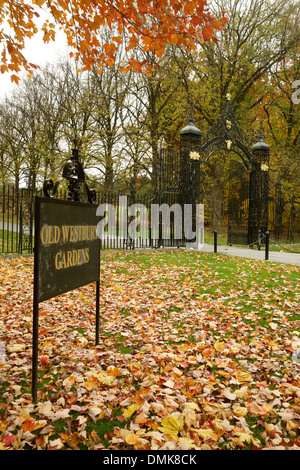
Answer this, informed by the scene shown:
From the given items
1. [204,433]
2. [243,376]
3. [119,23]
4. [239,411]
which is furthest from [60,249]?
[119,23]

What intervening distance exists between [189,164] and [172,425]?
1177cm

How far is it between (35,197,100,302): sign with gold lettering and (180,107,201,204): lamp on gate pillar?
990cm

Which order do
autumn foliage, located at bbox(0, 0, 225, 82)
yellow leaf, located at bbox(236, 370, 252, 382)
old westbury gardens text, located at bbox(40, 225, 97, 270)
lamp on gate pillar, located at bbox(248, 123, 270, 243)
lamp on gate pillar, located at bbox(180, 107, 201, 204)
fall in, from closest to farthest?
1. old westbury gardens text, located at bbox(40, 225, 97, 270)
2. yellow leaf, located at bbox(236, 370, 252, 382)
3. autumn foliage, located at bbox(0, 0, 225, 82)
4. lamp on gate pillar, located at bbox(180, 107, 201, 204)
5. lamp on gate pillar, located at bbox(248, 123, 270, 243)

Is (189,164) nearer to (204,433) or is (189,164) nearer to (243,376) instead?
(243,376)

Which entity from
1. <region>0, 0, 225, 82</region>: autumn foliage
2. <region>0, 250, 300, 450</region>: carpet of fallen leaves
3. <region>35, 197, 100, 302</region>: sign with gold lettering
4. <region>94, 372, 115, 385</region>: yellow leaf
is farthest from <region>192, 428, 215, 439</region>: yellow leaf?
<region>0, 0, 225, 82</region>: autumn foliage

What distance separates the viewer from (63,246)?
2867 millimetres

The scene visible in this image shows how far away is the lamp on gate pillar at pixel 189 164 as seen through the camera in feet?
42.9

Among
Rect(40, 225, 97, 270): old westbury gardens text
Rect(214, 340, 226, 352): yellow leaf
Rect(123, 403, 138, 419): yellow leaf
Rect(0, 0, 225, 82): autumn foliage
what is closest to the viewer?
Rect(123, 403, 138, 419): yellow leaf

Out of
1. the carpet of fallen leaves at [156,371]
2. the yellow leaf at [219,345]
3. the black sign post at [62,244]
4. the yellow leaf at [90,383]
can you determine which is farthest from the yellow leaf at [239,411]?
the black sign post at [62,244]

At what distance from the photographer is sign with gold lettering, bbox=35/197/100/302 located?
2.51 metres

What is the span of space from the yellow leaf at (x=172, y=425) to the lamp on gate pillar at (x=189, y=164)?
11.2m

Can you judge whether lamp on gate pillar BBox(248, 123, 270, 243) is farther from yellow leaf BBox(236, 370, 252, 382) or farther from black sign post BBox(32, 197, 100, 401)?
black sign post BBox(32, 197, 100, 401)

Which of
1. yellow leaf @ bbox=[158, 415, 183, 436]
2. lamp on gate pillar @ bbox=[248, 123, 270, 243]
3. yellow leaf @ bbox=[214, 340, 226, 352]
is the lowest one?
yellow leaf @ bbox=[158, 415, 183, 436]

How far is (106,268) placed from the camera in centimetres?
888
